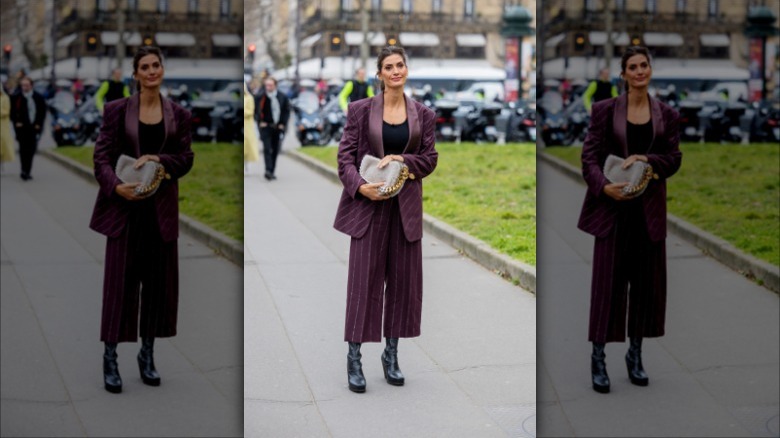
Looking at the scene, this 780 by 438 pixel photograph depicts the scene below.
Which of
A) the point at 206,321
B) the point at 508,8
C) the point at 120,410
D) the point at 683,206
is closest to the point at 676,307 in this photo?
the point at 683,206

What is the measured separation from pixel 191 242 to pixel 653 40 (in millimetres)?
1611

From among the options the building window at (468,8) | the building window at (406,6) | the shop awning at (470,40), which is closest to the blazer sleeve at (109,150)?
the building window at (406,6)

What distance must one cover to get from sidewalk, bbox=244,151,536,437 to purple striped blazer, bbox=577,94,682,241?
111 centimetres

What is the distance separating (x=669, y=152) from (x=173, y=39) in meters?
1.64

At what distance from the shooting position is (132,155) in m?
3.99

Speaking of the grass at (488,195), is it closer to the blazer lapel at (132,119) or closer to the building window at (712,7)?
the building window at (712,7)

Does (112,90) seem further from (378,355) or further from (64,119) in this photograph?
(378,355)

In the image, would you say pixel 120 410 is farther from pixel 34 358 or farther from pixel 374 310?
pixel 374 310

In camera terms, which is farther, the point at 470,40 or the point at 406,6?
the point at 470,40

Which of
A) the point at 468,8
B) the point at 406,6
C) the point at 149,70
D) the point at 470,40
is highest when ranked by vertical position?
the point at 468,8

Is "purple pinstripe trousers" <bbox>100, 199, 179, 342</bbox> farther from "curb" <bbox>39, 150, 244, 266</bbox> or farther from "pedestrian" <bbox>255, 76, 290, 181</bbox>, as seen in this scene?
"pedestrian" <bbox>255, 76, 290, 181</bbox>

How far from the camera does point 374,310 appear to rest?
533 centimetres

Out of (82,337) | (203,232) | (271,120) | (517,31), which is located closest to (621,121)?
(203,232)

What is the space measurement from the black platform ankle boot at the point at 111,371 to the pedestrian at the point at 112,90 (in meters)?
0.77
